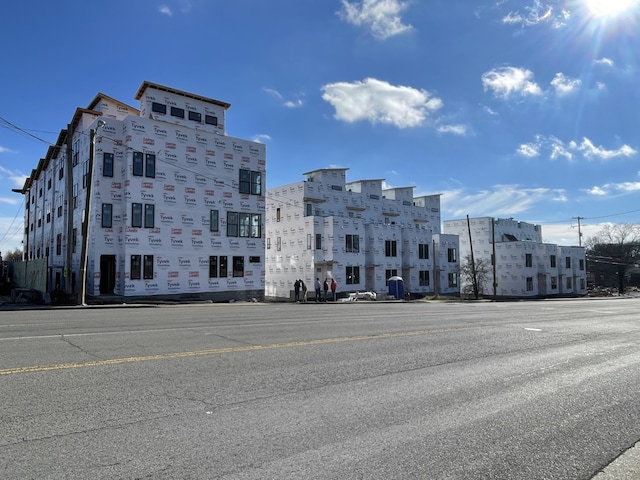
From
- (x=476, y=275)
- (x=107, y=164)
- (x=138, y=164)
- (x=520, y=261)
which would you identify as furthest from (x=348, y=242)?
(x=520, y=261)

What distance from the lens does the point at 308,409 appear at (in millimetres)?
5016

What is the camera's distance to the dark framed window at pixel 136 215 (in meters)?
28.0

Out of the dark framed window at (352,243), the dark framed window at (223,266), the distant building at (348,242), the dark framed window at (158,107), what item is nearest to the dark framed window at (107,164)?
the dark framed window at (158,107)

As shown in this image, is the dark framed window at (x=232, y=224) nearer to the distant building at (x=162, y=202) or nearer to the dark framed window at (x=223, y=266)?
the distant building at (x=162, y=202)

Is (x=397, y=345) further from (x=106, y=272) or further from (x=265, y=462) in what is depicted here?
(x=106, y=272)

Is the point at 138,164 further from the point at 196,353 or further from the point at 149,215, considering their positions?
the point at 196,353

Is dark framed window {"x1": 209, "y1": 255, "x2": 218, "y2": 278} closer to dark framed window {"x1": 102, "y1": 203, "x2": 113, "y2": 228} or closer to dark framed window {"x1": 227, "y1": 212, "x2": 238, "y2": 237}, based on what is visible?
dark framed window {"x1": 227, "y1": 212, "x2": 238, "y2": 237}

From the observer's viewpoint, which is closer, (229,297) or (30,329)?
(30,329)

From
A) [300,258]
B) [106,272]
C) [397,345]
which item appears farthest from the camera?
[300,258]

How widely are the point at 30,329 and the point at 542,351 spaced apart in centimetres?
1144

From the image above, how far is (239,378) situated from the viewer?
6211 millimetres

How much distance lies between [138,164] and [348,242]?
2171 centimetres

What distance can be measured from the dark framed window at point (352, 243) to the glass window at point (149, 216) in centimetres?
1992

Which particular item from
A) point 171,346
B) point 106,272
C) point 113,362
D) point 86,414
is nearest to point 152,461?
point 86,414
